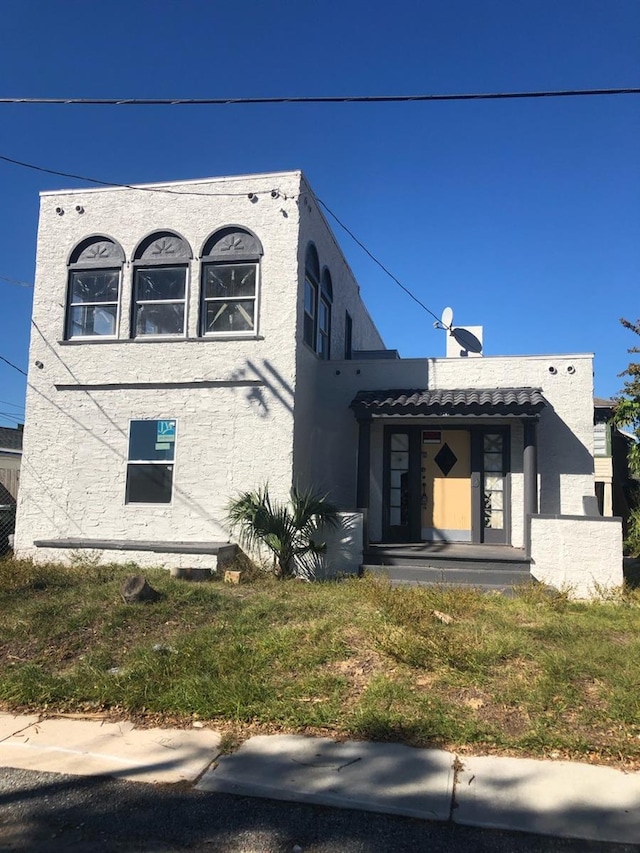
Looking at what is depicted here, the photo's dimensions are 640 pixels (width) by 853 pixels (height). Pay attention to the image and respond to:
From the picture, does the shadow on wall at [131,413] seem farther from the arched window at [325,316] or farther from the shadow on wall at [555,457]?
the shadow on wall at [555,457]

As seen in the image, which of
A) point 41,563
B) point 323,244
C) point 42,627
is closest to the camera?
point 42,627

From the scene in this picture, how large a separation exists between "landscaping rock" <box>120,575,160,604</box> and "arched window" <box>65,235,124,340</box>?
18.7 feet

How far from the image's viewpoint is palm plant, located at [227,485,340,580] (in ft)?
33.4

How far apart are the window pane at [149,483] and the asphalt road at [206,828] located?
729 centimetres

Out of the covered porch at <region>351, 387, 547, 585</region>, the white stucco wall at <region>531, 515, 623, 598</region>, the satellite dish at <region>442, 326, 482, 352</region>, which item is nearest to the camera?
the white stucco wall at <region>531, 515, 623, 598</region>

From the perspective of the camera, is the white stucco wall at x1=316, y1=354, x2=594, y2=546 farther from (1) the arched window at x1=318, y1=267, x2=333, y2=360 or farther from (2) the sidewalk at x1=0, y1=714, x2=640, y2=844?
(2) the sidewalk at x1=0, y1=714, x2=640, y2=844

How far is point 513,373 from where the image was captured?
39.9 feet

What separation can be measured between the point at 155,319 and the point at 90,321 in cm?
133

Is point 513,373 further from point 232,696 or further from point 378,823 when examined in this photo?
point 378,823

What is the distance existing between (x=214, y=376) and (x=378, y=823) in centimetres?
849

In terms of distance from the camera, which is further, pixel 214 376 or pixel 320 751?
pixel 214 376

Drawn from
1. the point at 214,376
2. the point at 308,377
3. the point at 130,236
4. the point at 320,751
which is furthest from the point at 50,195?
the point at 320,751

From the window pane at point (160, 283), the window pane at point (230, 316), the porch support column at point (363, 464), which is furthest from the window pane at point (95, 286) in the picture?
the porch support column at point (363, 464)

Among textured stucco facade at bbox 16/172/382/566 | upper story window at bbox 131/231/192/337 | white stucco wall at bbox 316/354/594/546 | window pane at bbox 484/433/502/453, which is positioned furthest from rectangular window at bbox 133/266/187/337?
window pane at bbox 484/433/502/453
